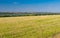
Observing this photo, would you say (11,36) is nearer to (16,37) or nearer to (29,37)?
(16,37)

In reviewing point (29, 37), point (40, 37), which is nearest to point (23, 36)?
point (29, 37)

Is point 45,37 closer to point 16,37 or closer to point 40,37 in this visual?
point 40,37

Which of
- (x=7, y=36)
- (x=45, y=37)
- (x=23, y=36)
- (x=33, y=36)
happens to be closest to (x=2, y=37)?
(x=7, y=36)

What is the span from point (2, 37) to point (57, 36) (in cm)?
702

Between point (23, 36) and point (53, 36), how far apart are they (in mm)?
3948

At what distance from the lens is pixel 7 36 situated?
1822 cm

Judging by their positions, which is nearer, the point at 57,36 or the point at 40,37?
the point at 40,37

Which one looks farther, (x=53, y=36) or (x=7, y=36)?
(x=53, y=36)

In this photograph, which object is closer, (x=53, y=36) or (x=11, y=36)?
(x=11, y=36)

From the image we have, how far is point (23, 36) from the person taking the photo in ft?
60.9

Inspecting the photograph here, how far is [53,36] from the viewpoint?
19.5 metres

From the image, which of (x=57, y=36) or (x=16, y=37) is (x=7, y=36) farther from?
(x=57, y=36)

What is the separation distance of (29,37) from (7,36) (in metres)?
2.64

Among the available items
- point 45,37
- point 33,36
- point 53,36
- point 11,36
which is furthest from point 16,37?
point 53,36
